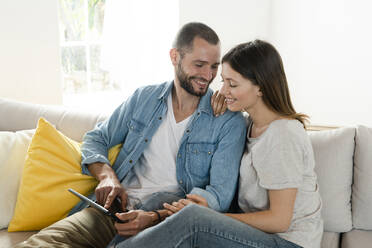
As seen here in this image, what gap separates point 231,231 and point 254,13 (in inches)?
126

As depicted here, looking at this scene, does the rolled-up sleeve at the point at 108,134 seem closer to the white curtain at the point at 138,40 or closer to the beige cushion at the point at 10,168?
the beige cushion at the point at 10,168

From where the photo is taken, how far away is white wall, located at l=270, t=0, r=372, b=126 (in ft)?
12.1

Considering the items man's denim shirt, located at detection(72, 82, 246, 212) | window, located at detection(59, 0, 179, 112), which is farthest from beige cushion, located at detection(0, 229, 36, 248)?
window, located at detection(59, 0, 179, 112)

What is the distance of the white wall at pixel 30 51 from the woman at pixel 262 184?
5.06 feet

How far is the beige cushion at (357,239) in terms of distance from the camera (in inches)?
63.6

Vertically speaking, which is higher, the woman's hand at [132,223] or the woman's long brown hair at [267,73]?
the woman's long brown hair at [267,73]

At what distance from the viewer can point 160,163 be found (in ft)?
5.91

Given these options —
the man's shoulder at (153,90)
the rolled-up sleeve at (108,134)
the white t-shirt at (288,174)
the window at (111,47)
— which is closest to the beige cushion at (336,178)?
the white t-shirt at (288,174)

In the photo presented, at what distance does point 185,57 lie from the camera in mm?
1815

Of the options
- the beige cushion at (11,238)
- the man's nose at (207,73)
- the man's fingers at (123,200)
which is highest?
the man's nose at (207,73)

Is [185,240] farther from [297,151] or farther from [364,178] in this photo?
[364,178]

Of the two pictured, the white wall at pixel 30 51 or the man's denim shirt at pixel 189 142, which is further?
the white wall at pixel 30 51

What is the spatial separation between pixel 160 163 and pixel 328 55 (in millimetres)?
2673

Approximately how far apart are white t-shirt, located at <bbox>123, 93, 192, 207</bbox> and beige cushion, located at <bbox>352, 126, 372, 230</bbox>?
675mm
